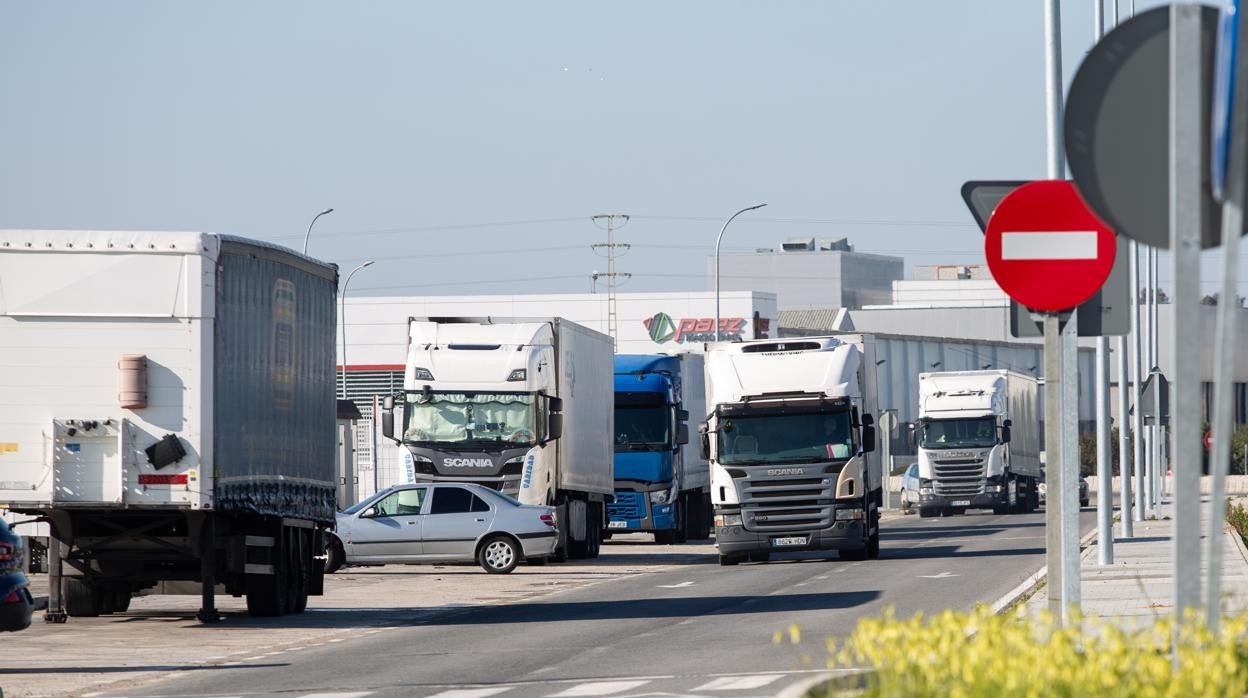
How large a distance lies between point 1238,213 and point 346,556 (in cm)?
2591

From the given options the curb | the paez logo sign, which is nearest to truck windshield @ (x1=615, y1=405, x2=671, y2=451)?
the curb

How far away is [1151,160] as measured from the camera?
642 cm

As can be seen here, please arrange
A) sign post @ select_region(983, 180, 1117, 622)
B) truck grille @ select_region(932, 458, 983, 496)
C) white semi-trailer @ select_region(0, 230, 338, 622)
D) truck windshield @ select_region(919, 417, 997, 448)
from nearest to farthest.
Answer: sign post @ select_region(983, 180, 1117, 622) → white semi-trailer @ select_region(0, 230, 338, 622) → truck windshield @ select_region(919, 417, 997, 448) → truck grille @ select_region(932, 458, 983, 496)

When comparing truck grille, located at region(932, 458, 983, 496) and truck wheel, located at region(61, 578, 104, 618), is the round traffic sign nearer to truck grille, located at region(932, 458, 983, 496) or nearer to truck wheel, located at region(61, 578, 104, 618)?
truck wheel, located at region(61, 578, 104, 618)

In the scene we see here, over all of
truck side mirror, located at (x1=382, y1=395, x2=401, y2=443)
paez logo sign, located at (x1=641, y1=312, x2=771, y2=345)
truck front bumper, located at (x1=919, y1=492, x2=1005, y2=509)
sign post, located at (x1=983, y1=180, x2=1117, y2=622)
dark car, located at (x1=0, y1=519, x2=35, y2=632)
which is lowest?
truck front bumper, located at (x1=919, y1=492, x2=1005, y2=509)

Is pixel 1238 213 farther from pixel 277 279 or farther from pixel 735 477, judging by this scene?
pixel 735 477

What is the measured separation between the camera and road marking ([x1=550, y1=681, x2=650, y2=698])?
13.1m

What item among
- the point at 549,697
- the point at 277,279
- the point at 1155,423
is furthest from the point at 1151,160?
the point at 1155,423

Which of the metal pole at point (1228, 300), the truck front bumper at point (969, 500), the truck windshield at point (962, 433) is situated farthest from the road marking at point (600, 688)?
the truck front bumper at point (969, 500)

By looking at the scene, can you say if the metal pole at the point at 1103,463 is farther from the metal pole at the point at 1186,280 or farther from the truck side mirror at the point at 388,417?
the metal pole at the point at 1186,280

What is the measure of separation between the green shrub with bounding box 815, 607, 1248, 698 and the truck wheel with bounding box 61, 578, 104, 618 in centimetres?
1460

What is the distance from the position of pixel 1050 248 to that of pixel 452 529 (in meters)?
22.0

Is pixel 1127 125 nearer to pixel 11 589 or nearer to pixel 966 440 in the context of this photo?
pixel 11 589

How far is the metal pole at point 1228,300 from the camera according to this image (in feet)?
19.1
